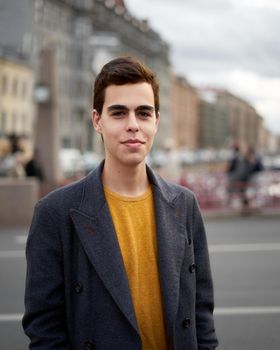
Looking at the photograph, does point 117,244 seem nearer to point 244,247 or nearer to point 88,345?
point 88,345

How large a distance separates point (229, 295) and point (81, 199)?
5524 millimetres

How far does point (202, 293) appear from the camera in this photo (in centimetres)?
271

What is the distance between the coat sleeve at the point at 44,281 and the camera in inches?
99.0

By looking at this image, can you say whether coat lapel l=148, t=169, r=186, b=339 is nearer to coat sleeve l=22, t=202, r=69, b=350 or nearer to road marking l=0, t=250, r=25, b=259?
coat sleeve l=22, t=202, r=69, b=350

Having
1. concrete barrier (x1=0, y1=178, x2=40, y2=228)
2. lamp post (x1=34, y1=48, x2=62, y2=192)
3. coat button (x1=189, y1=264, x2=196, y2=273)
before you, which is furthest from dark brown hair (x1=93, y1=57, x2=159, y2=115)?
lamp post (x1=34, y1=48, x2=62, y2=192)

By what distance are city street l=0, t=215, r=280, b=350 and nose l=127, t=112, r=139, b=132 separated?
369 cm

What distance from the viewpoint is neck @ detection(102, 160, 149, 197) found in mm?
2541

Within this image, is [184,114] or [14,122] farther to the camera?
[184,114]

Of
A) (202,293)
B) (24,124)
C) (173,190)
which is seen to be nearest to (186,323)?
(202,293)

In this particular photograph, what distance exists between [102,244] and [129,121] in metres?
0.40

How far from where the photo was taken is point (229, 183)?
1819cm

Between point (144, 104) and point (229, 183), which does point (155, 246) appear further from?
point (229, 183)

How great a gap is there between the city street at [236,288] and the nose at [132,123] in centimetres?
369

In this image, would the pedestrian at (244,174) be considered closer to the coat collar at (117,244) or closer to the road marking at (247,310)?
the road marking at (247,310)
